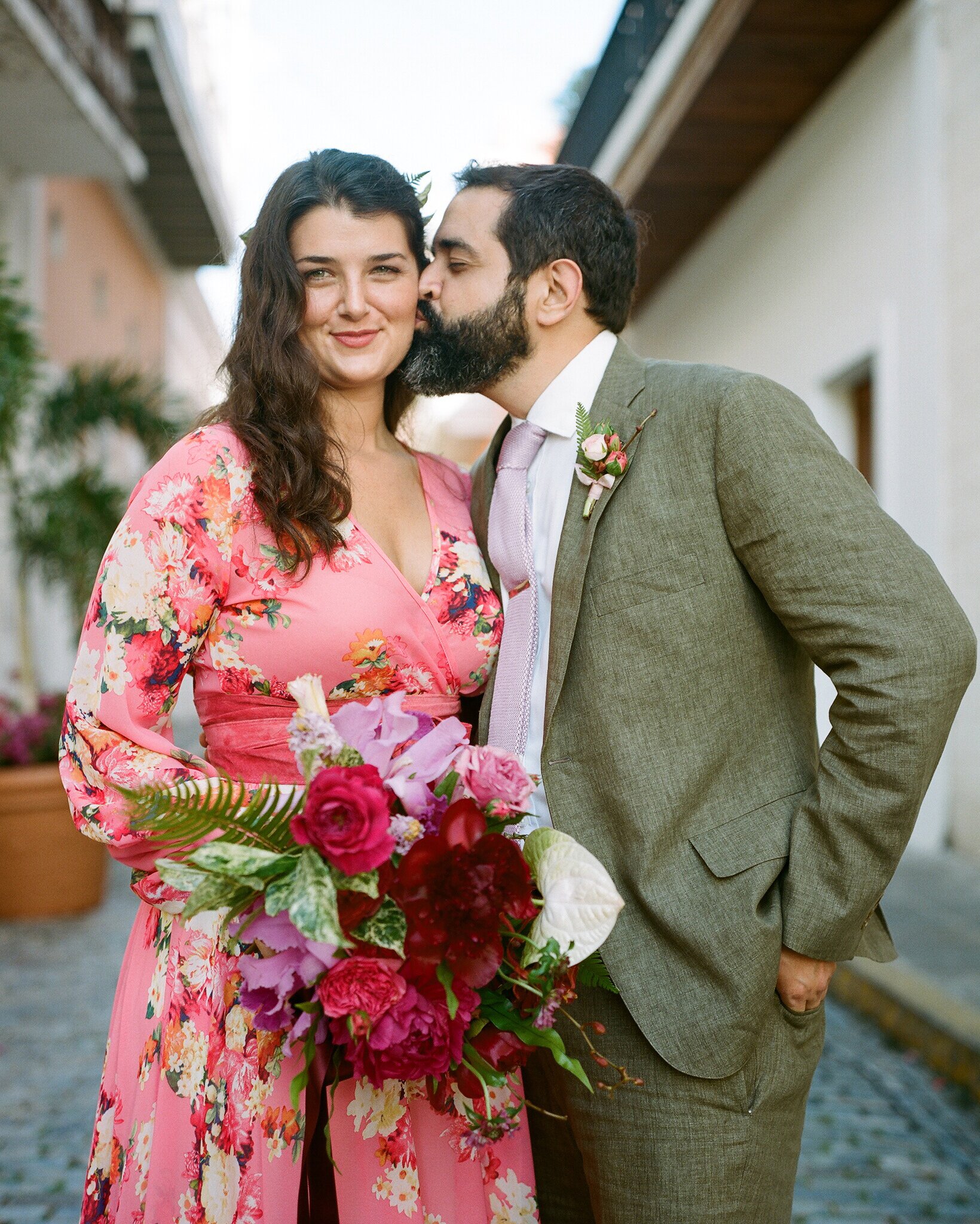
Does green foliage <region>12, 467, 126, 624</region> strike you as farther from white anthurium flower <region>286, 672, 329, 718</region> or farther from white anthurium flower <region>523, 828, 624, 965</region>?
white anthurium flower <region>523, 828, 624, 965</region>

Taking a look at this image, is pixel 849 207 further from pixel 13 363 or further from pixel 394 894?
pixel 394 894

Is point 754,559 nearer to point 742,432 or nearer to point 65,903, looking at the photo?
point 742,432

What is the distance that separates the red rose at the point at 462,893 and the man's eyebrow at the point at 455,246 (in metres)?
1.44

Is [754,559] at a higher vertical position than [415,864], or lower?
higher

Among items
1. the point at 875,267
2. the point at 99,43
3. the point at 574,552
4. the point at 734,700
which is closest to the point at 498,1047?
the point at 734,700

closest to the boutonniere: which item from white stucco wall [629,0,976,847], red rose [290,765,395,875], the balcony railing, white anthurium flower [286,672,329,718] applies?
white anthurium flower [286,672,329,718]

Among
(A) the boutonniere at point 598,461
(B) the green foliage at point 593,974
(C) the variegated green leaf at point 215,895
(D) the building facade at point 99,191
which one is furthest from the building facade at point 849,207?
(D) the building facade at point 99,191

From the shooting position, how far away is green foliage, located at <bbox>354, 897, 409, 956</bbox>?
143 centimetres

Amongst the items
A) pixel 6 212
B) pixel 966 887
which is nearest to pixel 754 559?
pixel 966 887

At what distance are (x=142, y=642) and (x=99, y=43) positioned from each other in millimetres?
8128

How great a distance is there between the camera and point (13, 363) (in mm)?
5586

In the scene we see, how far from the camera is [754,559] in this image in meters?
1.96

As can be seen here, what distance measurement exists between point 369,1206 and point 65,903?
16.6 ft

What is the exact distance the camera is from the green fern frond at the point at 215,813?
4.73ft
